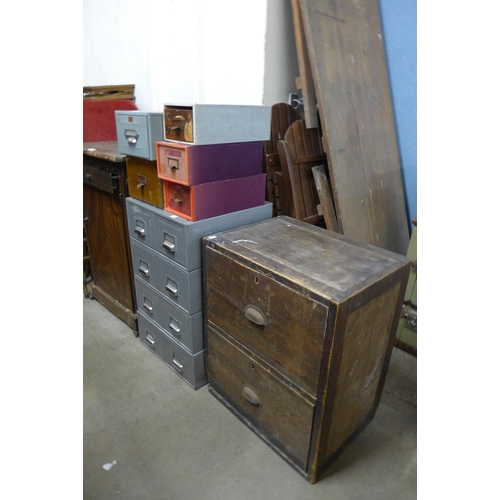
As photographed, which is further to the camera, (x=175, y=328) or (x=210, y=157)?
(x=175, y=328)

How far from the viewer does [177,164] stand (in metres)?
1.42

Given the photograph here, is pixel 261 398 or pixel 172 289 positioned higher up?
pixel 172 289

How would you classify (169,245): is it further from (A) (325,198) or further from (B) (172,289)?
(A) (325,198)

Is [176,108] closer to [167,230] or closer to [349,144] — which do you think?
[167,230]

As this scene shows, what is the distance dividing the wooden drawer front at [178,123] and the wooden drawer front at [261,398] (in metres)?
0.77

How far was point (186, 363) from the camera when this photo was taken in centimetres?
169

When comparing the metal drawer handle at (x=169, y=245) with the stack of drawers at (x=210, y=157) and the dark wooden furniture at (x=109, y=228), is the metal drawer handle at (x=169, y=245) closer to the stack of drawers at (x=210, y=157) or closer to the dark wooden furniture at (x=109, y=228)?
the stack of drawers at (x=210, y=157)

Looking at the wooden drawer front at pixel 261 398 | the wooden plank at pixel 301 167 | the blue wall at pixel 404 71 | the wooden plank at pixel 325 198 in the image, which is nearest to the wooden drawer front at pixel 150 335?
the wooden drawer front at pixel 261 398

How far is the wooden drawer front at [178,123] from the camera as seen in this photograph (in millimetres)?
1357

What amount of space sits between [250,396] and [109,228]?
1.18 metres

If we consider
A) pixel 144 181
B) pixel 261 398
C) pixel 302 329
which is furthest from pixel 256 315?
pixel 144 181

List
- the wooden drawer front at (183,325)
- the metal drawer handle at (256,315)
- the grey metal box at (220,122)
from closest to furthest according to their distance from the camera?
the metal drawer handle at (256,315)
the grey metal box at (220,122)
the wooden drawer front at (183,325)

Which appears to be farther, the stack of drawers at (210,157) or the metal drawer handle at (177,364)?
the metal drawer handle at (177,364)
